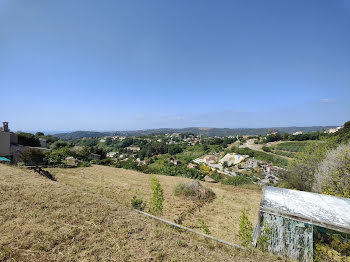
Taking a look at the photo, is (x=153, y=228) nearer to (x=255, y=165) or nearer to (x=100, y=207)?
(x=100, y=207)

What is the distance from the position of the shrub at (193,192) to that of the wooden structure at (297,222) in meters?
5.49

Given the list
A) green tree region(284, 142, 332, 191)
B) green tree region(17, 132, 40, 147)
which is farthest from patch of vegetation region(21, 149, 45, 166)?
green tree region(284, 142, 332, 191)

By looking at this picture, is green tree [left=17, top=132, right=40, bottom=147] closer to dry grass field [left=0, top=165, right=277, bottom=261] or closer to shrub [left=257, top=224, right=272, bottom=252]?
dry grass field [left=0, top=165, right=277, bottom=261]

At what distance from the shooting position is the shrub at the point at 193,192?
9086 millimetres

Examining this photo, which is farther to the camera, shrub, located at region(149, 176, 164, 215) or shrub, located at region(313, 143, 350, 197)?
shrub, located at region(313, 143, 350, 197)

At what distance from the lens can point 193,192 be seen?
9.20 meters

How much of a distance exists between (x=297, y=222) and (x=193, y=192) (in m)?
6.32

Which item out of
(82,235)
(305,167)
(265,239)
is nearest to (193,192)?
(265,239)

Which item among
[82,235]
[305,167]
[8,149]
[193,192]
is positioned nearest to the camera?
[82,235]

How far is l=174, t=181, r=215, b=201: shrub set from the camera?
909cm

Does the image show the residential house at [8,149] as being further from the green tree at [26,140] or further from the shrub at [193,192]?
the shrub at [193,192]

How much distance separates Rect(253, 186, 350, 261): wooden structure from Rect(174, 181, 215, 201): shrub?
18.0 feet

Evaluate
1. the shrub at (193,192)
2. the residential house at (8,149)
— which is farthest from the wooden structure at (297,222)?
the residential house at (8,149)

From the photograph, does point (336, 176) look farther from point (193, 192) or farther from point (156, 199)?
point (156, 199)
